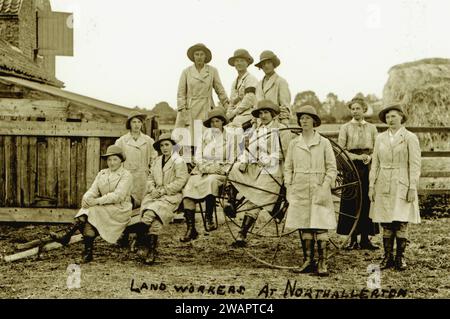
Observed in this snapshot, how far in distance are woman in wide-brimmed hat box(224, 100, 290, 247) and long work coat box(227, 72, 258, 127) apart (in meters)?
1.13

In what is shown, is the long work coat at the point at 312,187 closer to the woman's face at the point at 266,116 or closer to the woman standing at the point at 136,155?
the woman's face at the point at 266,116

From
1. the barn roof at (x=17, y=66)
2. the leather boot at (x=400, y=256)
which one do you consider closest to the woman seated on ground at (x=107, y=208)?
the leather boot at (x=400, y=256)

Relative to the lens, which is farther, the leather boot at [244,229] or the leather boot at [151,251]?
the leather boot at [244,229]

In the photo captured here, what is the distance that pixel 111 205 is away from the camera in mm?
7703

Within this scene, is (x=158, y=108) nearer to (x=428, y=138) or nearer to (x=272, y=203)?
(x=428, y=138)

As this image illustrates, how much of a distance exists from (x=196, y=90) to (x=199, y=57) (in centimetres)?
54

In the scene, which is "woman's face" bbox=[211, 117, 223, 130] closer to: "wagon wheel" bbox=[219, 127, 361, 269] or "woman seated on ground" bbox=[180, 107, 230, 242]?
"woman seated on ground" bbox=[180, 107, 230, 242]

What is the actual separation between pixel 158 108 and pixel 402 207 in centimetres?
3734

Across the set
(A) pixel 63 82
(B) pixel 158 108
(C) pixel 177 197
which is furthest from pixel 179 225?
(B) pixel 158 108

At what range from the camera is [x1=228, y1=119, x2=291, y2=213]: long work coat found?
24.9 ft

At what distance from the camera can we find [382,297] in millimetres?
6082

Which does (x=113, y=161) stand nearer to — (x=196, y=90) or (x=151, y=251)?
(x=151, y=251)

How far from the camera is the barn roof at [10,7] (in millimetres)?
17234

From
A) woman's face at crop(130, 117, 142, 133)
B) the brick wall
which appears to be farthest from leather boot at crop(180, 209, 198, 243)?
the brick wall
